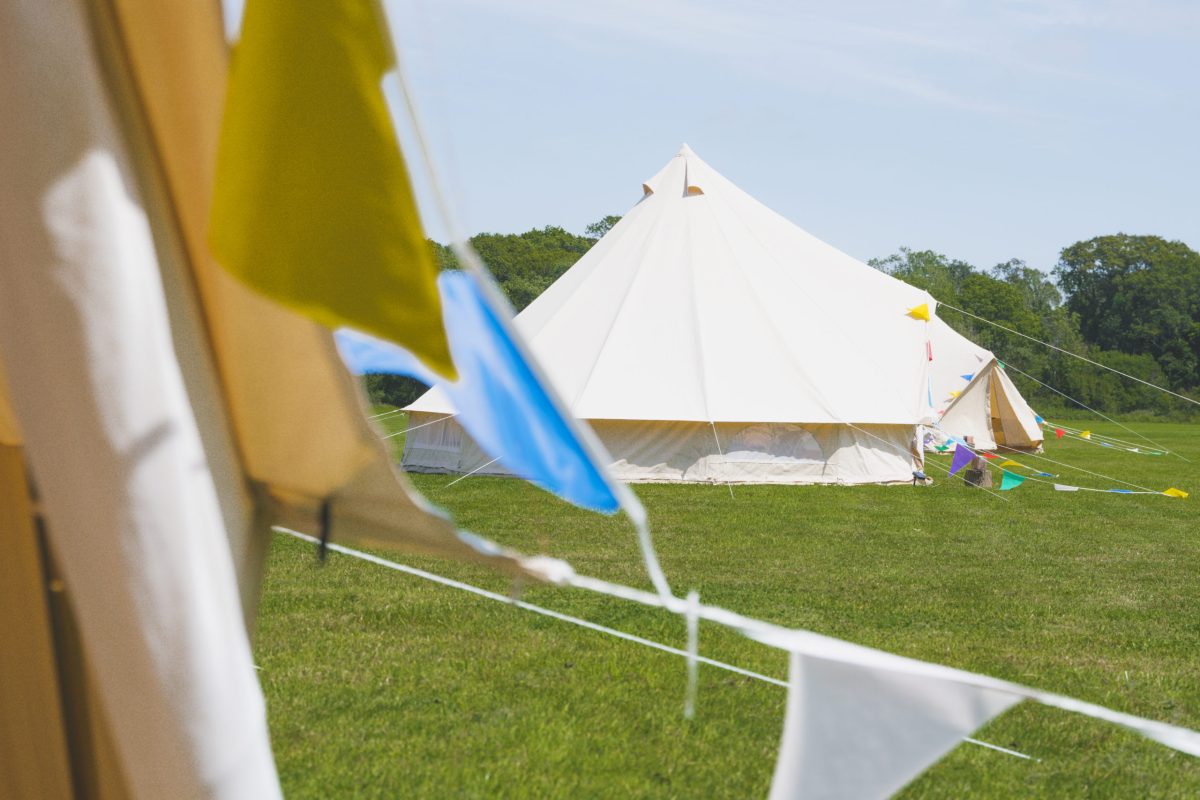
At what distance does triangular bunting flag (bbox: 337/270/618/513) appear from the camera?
1650 millimetres

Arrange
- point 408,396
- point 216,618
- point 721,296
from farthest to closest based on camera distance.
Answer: point 408,396
point 721,296
point 216,618

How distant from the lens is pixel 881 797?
1.70m

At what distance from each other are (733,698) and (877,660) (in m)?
2.53

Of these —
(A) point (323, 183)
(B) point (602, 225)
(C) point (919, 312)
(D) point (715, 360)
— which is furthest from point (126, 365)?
(B) point (602, 225)

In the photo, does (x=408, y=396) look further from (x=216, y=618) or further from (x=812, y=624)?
(x=216, y=618)

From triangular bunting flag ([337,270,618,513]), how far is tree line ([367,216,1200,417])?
26.0m

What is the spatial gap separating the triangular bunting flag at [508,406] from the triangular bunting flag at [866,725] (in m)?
0.41

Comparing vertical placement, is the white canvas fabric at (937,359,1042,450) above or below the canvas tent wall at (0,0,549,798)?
below

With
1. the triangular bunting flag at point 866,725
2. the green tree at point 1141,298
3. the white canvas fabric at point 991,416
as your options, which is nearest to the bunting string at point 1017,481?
the white canvas fabric at point 991,416

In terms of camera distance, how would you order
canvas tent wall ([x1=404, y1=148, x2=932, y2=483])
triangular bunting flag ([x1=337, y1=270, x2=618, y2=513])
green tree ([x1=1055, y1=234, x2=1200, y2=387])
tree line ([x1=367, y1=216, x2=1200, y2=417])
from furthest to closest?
1. green tree ([x1=1055, y1=234, x2=1200, y2=387])
2. tree line ([x1=367, y1=216, x2=1200, y2=417])
3. canvas tent wall ([x1=404, y1=148, x2=932, y2=483])
4. triangular bunting flag ([x1=337, y1=270, x2=618, y2=513])

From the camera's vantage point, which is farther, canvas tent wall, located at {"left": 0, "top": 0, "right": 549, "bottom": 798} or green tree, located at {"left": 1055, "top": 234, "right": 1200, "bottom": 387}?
green tree, located at {"left": 1055, "top": 234, "right": 1200, "bottom": 387}

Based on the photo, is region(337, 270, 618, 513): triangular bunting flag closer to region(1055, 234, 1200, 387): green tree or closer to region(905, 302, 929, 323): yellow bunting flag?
region(905, 302, 929, 323): yellow bunting flag

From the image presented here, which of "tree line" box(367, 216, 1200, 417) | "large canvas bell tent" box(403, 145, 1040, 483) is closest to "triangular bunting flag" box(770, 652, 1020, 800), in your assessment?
"large canvas bell tent" box(403, 145, 1040, 483)

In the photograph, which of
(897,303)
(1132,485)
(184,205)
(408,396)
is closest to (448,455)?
(897,303)
